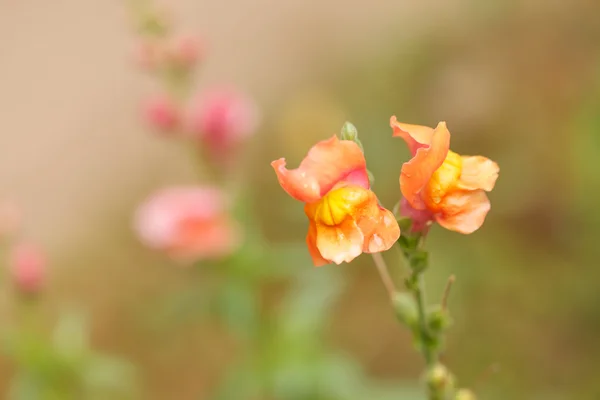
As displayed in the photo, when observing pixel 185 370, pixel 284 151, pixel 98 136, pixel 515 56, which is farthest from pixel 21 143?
pixel 515 56

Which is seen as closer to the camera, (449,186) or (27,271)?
(449,186)

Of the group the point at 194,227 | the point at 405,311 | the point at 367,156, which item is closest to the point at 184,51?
the point at 194,227

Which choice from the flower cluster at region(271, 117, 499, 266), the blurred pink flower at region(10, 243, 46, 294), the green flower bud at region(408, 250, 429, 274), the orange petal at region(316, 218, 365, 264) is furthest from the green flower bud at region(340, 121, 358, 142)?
the blurred pink flower at region(10, 243, 46, 294)

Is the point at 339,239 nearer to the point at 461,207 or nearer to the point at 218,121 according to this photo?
the point at 461,207

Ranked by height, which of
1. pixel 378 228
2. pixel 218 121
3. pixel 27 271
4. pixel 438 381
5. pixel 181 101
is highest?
pixel 181 101

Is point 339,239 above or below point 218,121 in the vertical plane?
below

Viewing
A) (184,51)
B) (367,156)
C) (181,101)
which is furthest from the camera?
(367,156)

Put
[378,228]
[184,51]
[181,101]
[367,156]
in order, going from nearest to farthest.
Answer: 1. [378,228]
2. [184,51]
3. [181,101]
4. [367,156]

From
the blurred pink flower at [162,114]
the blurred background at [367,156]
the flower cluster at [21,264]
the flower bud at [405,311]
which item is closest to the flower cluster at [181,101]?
the blurred pink flower at [162,114]

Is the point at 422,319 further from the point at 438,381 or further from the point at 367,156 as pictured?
the point at 367,156
